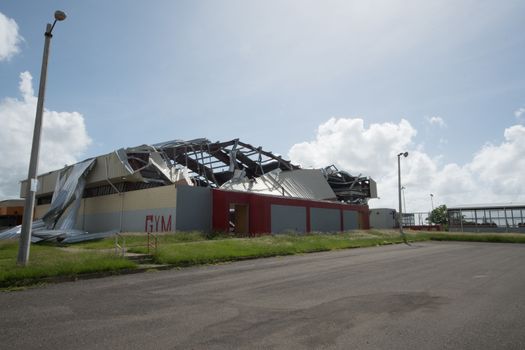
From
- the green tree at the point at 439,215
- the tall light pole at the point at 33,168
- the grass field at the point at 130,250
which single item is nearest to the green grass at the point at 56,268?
the grass field at the point at 130,250

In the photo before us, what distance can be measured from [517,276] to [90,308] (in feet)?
40.1

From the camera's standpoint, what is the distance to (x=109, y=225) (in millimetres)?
34094

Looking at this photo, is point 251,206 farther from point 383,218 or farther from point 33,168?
point 383,218

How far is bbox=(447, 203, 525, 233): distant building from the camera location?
54.0m

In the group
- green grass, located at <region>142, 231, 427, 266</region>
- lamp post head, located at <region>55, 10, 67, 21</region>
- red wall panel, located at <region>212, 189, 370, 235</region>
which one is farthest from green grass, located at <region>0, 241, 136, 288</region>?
red wall panel, located at <region>212, 189, 370, 235</region>

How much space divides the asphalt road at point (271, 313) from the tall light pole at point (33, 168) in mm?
2466

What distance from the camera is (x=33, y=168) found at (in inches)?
469

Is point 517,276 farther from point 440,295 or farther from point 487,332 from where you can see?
point 487,332

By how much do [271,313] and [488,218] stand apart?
60659mm

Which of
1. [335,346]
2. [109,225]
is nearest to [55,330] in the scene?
[335,346]

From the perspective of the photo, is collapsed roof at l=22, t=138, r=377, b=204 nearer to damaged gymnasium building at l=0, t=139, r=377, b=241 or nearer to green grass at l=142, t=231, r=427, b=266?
damaged gymnasium building at l=0, t=139, r=377, b=241

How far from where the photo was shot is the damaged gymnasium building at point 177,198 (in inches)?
1147

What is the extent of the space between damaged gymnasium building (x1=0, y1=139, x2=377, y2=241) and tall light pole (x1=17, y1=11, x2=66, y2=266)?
51.3 ft

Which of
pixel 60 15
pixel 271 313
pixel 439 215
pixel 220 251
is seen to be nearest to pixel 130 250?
pixel 220 251
